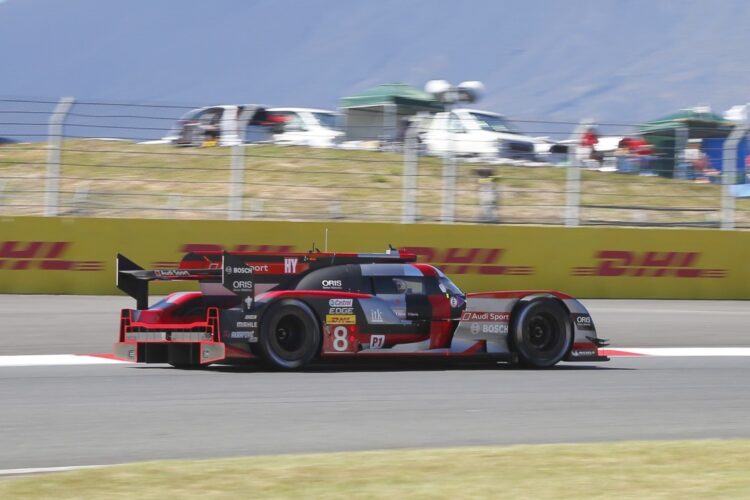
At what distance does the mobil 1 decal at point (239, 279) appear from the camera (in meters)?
10.5

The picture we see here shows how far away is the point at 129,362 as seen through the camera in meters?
11.5

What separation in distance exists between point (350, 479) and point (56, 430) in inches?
95.4

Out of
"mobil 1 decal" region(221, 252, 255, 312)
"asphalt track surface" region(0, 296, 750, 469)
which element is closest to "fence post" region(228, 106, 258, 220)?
"asphalt track surface" region(0, 296, 750, 469)

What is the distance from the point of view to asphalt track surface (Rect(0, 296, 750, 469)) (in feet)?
25.5

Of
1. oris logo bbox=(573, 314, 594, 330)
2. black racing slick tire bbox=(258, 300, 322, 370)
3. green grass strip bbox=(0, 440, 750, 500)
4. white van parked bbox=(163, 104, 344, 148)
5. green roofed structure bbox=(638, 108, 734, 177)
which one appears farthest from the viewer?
green roofed structure bbox=(638, 108, 734, 177)

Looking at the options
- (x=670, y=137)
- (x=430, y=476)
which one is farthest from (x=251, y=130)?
(x=430, y=476)

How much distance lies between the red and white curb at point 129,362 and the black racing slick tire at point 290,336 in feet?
5.12

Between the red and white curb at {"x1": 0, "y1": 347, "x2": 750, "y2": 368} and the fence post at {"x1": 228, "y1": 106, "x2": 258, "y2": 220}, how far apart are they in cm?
557

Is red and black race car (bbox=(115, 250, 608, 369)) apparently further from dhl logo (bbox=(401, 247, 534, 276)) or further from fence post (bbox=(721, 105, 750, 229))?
fence post (bbox=(721, 105, 750, 229))

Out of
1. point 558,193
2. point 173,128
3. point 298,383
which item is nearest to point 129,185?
point 173,128

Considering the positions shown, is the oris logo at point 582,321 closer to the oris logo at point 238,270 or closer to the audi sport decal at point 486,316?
the audi sport decal at point 486,316

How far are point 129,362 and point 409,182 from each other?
717 centimetres

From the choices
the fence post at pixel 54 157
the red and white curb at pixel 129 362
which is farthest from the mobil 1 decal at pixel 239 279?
the fence post at pixel 54 157

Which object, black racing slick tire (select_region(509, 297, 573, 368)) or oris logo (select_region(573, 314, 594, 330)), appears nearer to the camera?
black racing slick tire (select_region(509, 297, 573, 368))
